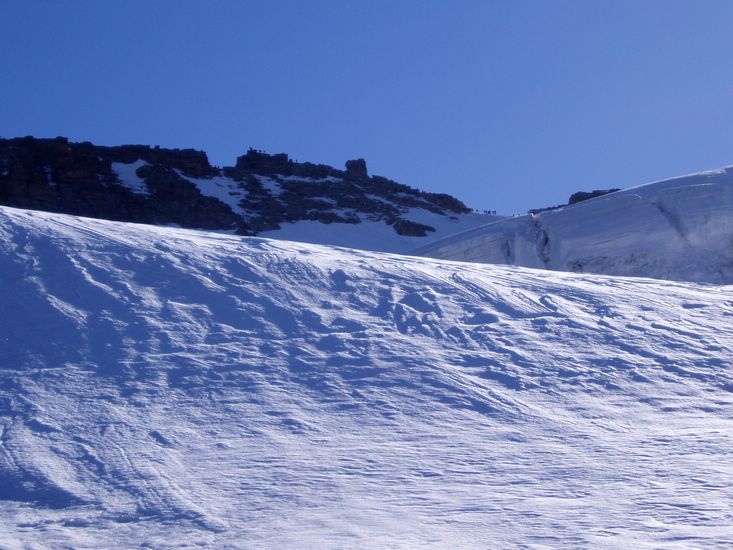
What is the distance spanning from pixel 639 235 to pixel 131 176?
136 ft

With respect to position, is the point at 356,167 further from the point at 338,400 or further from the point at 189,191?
the point at 338,400

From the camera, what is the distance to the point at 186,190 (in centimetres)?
4791

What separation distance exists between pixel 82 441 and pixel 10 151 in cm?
4696

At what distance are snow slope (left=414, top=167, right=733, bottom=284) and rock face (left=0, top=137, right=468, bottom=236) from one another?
90.6ft

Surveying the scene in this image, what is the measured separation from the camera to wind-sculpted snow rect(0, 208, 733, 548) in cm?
480

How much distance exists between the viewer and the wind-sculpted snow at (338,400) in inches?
189

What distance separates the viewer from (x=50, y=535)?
457cm

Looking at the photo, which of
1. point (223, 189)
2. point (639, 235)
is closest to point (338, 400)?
point (639, 235)

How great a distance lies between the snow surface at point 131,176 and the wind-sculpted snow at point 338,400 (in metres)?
39.3

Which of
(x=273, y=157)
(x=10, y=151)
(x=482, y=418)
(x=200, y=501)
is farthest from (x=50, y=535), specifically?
(x=273, y=157)

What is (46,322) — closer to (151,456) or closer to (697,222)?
(151,456)

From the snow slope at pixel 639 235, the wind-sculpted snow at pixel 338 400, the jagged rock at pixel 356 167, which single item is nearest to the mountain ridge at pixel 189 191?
the jagged rock at pixel 356 167

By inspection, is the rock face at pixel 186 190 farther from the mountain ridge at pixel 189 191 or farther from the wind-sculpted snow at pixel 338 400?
the wind-sculpted snow at pixel 338 400

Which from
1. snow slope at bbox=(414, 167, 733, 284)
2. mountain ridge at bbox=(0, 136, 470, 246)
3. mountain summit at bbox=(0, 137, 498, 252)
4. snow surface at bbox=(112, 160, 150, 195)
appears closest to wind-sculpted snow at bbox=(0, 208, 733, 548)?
snow slope at bbox=(414, 167, 733, 284)
